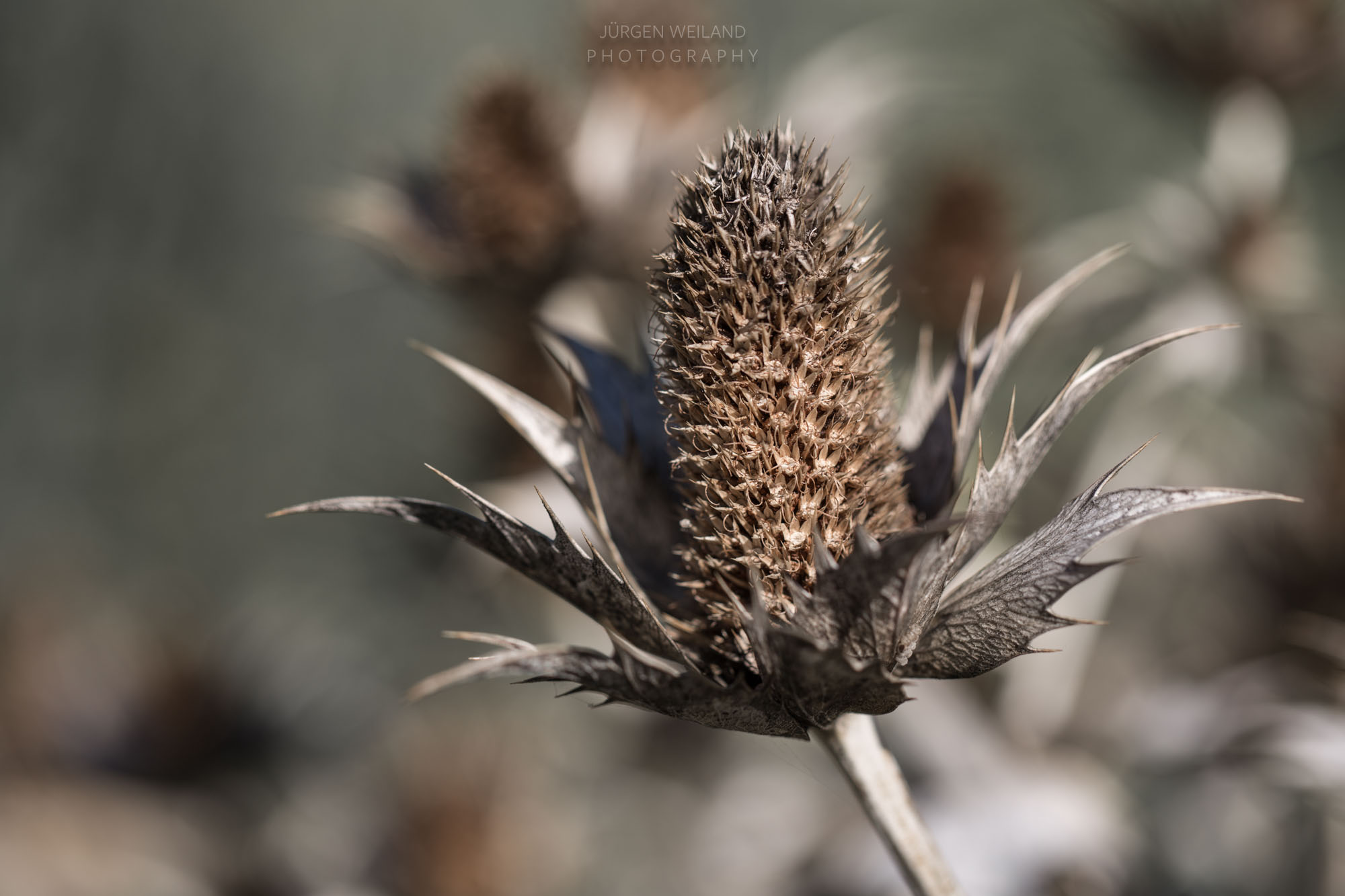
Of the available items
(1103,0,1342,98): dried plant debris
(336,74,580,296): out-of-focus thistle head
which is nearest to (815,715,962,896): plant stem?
(336,74,580,296): out-of-focus thistle head

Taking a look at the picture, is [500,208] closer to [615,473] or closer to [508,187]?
[508,187]

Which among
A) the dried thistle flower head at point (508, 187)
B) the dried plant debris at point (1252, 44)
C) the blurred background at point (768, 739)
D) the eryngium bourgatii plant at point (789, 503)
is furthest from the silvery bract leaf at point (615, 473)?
the dried plant debris at point (1252, 44)

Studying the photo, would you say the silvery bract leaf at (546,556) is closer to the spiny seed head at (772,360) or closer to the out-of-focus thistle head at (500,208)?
the spiny seed head at (772,360)

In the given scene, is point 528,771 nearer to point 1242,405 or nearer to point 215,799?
point 215,799

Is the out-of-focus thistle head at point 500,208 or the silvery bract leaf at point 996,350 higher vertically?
the out-of-focus thistle head at point 500,208

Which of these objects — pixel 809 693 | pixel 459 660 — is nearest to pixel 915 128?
pixel 459 660

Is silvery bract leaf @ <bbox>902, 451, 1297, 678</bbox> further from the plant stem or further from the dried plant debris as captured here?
the dried plant debris
